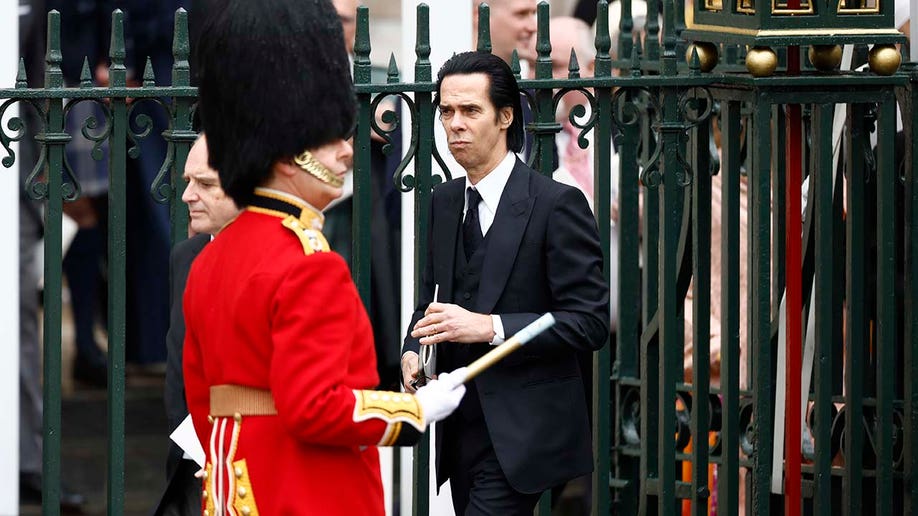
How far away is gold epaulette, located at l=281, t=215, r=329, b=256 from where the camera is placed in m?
4.08

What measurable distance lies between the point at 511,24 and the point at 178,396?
10.0 ft

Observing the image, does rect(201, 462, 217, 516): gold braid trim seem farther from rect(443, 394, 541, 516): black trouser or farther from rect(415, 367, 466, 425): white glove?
rect(443, 394, 541, 516): black trouser

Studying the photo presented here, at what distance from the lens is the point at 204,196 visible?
17.9ft

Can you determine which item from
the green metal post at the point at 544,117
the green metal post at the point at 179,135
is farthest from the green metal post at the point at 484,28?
the green metal post at the point at 179,135

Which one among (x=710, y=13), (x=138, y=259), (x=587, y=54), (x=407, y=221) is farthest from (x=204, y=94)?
(x=138, y=259)

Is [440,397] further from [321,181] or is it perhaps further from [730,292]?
[730,292]

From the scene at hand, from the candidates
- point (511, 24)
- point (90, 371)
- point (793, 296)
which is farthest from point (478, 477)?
point (90, 371)

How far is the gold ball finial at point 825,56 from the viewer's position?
5.75m

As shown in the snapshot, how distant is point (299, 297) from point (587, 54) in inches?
194

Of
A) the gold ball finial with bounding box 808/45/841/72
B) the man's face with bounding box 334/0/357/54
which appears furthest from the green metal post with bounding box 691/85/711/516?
the man's face with bounding box 334/0/357/54

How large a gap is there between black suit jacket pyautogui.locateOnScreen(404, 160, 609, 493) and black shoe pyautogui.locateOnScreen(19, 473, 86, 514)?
12.7 feet

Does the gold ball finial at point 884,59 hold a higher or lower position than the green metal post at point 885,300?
higher

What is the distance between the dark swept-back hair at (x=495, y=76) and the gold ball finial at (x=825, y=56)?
3.07ft

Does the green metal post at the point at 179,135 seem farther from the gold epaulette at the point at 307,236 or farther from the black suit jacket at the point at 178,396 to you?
the gold epaulette at the point at 307,236
